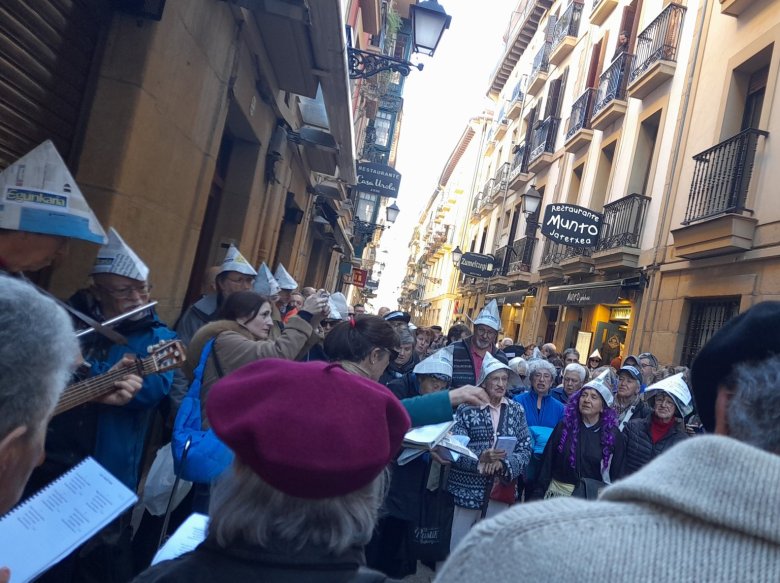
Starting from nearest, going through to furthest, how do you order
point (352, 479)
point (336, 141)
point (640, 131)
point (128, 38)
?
point (352, 479) < point (128, 38) < point (336, 141) < point (640, 131)

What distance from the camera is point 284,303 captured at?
795cm

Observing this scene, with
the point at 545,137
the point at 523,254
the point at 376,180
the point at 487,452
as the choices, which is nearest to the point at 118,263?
the point at 487,452

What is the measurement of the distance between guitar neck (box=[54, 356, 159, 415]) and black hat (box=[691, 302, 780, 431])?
7.48 ft

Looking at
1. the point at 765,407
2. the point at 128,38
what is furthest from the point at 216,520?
the point at 128,38

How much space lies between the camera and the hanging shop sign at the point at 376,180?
17.1 m

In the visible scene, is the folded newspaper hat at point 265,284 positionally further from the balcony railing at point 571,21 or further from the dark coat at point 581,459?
the balcony railing at point 571,21

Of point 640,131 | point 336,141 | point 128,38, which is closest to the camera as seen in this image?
point 128,38

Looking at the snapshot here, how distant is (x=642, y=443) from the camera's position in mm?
5242

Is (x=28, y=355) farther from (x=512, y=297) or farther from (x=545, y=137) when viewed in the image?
(x=545, y=137)

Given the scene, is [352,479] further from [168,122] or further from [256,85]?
[256,85]

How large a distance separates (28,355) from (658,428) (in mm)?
5296

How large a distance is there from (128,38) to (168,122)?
0.80 meters

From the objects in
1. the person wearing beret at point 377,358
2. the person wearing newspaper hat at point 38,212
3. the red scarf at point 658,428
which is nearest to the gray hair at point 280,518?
the person wearing beret at point 377,358

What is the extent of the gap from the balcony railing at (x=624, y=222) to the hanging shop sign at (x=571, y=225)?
29cm
